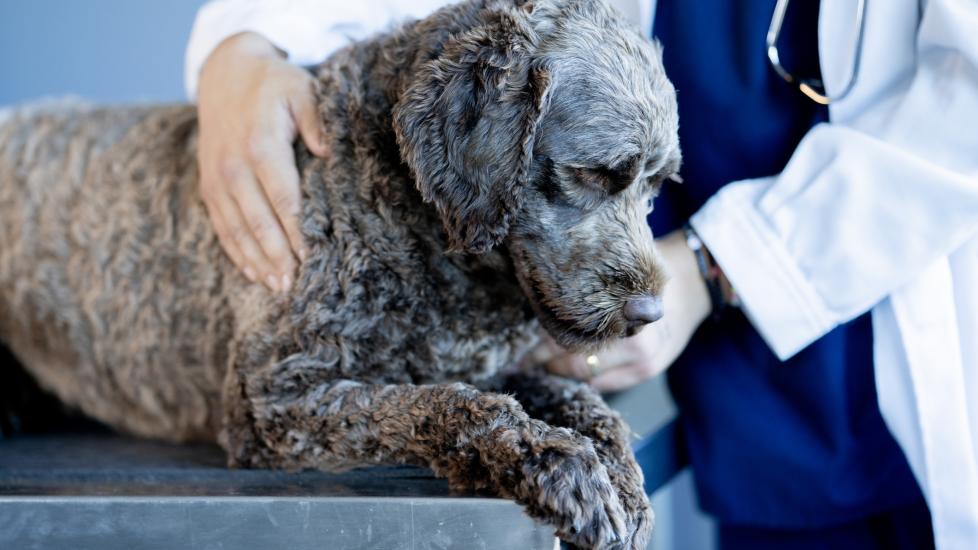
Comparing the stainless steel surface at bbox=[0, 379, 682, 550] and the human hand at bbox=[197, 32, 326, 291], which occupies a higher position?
the human hand at bbox=[197, 32, 326, 291]

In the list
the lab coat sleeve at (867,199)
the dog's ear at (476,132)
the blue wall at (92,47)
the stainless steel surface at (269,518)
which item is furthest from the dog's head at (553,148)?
the blue wall at (92,47)

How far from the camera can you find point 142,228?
5.35ft

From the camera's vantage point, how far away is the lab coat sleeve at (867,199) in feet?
4.32

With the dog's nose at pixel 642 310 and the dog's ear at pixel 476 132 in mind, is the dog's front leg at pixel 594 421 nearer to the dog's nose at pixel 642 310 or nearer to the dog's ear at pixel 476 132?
the dog's nose at pixel 642 310

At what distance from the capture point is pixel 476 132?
1205 millimetres

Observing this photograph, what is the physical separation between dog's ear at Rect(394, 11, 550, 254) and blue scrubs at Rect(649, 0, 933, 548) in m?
0.44

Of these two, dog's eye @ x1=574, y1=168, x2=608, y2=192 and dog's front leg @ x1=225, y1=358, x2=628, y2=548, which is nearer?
Result: dog's front leg @ x1=225, y1=358, x2=628, y2=548

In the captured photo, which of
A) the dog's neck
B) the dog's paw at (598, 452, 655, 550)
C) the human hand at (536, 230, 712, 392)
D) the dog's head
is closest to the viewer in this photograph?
the dog's paw at (598, 452, 655, 550)

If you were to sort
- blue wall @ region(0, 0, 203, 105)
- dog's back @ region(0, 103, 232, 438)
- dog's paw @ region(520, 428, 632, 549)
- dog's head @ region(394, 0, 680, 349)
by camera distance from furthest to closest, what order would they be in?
blue wall @ region(0, 0, 203, 105) → dog's back @ region(0, 103, 232, 438) → dog's head @ region(394, 0, 680, 349) → dog's paw @ region(520, 428, 632, 549)

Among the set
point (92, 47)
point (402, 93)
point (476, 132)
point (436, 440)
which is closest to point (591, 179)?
point (476, 132)

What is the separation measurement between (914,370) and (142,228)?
4.49 ft

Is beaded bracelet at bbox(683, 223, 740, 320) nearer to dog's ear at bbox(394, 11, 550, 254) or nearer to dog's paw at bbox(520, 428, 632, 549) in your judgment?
dog's ear at bbox(394, 11, 550, 254)

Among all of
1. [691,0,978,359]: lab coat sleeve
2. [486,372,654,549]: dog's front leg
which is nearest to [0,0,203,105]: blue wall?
[486,372,654,549]: dog's front leg

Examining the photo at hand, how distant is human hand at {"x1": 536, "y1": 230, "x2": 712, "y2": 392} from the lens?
149 cm
